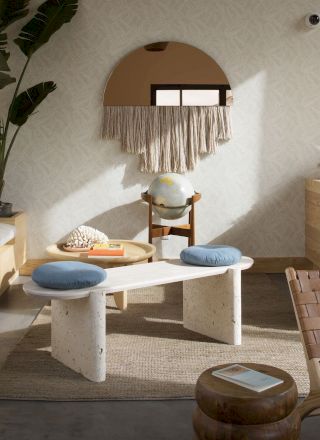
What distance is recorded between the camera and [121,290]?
137 inches

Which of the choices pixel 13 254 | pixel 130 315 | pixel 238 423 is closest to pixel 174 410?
pixel 238 423

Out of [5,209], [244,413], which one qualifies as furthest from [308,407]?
[5,209]

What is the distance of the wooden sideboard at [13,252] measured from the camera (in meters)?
5.22

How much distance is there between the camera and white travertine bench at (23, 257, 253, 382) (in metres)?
3.35

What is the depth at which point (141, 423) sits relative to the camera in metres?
2.87

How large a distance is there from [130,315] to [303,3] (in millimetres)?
3271

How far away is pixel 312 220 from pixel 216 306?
7.11 ft

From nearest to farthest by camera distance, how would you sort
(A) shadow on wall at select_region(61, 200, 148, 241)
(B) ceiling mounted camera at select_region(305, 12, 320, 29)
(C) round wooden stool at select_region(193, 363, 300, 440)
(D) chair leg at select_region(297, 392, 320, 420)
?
1. (C) round wooden stool at select_region(193, 363, 300, 440)
2. (D) chair leg at select_region(297, 392, 320, 420)
3. (B) ceiling mounted camera at select_region(305, 12, 320, 29)
4. (A) shadow on wall at select_region(61, 200, 148, 241)

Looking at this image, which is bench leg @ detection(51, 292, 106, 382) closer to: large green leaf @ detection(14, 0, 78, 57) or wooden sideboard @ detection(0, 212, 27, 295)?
wooden sideboard @ detection(0, 212, 27, 295)

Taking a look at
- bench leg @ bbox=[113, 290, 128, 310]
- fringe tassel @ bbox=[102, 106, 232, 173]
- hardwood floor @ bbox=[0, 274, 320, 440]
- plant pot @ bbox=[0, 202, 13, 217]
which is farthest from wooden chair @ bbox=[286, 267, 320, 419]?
plant pot @ bbox=[0, 202, 13, 217]

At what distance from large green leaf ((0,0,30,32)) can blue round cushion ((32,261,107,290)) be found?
2806 millimetres

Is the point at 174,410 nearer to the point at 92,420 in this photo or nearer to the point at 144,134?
the point at 92,420

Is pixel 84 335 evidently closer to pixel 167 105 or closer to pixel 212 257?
pixel 212 257

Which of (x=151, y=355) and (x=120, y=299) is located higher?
(x=120, y=299)
